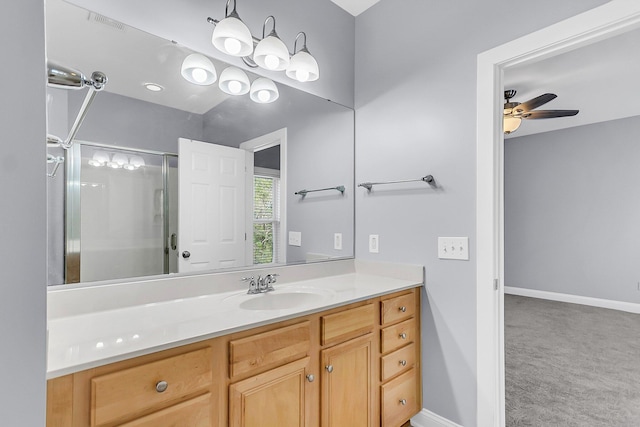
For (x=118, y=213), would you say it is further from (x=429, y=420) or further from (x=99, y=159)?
(x=429, y=420)

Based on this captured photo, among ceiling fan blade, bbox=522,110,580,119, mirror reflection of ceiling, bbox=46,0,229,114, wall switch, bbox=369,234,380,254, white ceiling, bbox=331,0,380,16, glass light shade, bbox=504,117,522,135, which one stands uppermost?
white ceiling, bbox=331,0,380,16

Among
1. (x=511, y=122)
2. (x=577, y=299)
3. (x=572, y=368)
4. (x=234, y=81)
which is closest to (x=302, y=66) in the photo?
(x=234, y=81)

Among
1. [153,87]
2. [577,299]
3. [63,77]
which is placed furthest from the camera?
[577,299]

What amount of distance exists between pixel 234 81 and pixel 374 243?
51.3 inches

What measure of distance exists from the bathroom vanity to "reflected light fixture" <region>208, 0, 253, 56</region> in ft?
3.71

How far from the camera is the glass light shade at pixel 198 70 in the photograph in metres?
1.56

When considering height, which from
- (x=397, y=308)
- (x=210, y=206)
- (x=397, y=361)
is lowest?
(x=397, y=361)

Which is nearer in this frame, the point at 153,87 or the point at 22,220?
the point at 22,220

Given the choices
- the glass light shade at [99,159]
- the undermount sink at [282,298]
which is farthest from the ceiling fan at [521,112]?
the glass light shade at [99,159]

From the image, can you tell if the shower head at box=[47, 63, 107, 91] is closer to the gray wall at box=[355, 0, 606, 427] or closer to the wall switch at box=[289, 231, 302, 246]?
the wall switch at box=[289, 231, 302, 246]

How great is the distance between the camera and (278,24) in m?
1.89

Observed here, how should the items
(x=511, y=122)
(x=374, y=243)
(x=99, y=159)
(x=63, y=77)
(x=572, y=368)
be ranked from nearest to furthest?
(x=63, y=77) → (x=99, y=159) → (x=374, y=243) → (x=572, y=368) → (x=511, y=122)

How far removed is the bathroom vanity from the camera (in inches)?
35.0

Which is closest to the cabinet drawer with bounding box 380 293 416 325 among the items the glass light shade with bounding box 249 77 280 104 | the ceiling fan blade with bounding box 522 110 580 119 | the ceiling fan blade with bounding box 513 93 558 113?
the glass light shade with bounding box 249 77 280 104
